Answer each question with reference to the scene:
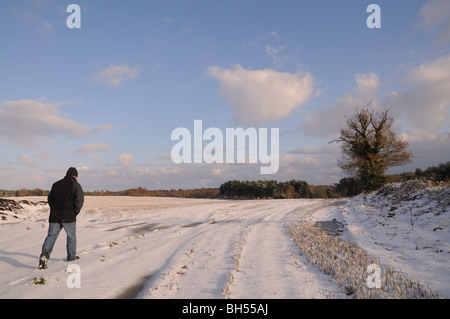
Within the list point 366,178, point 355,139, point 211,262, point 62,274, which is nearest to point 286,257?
point 211,262

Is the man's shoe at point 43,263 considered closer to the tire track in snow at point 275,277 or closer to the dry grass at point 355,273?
the tire track in snow at point 275,277

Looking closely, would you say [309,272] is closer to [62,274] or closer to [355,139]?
[62,274]

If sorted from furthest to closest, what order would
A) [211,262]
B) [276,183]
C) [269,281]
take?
[276,183]
[211,262]
[269,281]

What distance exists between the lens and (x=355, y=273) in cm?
572

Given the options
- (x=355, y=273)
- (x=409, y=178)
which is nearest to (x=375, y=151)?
(x=409, y=178)

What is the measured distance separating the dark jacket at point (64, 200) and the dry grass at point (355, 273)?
665 centimetres

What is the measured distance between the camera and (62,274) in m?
6.11

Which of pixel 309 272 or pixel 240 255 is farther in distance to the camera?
pixel 240 255

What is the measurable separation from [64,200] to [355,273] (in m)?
7.62

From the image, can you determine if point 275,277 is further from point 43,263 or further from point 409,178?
point 409,178

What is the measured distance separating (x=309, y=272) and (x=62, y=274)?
5.66m

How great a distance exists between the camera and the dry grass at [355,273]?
15.2 feet

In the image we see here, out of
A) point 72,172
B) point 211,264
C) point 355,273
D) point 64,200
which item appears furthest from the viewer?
point 72,172

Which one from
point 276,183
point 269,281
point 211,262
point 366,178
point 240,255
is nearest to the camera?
point 269,281
